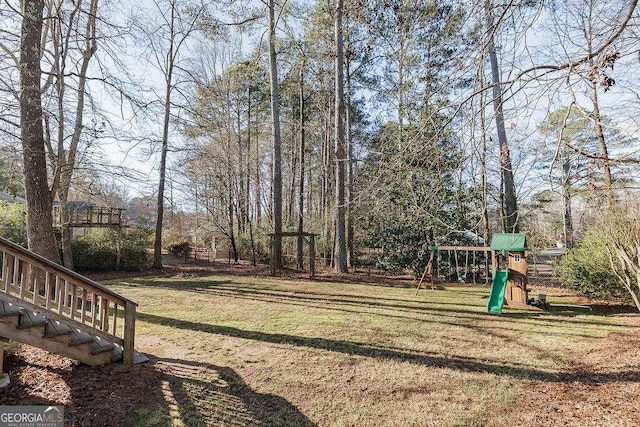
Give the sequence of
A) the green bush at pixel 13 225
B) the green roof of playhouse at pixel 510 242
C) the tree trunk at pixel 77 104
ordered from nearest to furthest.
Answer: the tree trunk at pixel 77 104
the green roof of playhouse at pixel 510 242
the green bush at pixel 13 225

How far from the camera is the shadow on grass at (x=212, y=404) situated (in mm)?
2605

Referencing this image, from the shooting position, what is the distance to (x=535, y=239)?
1080 centimetres

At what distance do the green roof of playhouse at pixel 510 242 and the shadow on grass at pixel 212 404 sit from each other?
17.7ft

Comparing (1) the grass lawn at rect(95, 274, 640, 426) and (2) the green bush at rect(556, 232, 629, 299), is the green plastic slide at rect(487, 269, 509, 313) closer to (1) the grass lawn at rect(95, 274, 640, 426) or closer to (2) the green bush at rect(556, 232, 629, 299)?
(1) the grass lawn at rect(95, 274, 640, 426)

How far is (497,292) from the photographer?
6262 mm

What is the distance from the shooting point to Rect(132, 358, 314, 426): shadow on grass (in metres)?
2.61

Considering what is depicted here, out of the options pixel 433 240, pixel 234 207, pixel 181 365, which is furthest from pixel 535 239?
pixel 234 207

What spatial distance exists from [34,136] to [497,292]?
816 cm

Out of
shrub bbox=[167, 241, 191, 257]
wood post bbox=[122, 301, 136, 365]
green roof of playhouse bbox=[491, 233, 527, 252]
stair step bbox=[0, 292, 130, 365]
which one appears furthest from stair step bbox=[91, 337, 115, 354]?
shrub bbox=[167, 241, 191, 257]

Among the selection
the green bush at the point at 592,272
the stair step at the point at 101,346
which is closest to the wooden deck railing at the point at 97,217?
the stair step at the point at 101,346

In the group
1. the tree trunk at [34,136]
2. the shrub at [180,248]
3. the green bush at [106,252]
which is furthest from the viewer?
the shrub at [180,248]

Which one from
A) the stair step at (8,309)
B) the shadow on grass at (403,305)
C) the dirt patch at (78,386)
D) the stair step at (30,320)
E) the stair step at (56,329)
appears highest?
the stair step at (8,309)

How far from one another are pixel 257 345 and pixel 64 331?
209cm

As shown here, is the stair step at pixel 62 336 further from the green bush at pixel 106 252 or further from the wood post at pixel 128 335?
the green bush at pixel 106 252
